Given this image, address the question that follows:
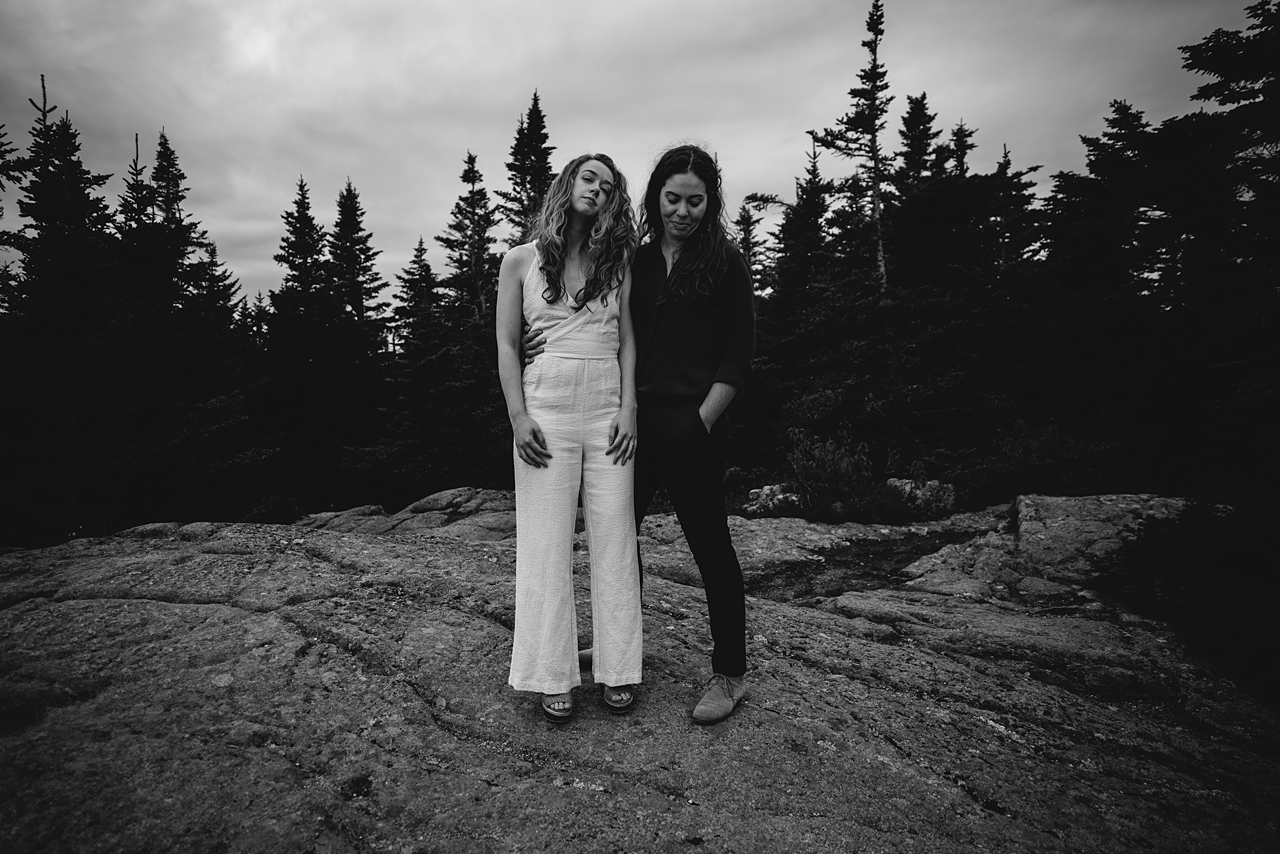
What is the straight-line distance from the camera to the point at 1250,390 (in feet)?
27.4

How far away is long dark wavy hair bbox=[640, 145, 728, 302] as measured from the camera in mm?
2502

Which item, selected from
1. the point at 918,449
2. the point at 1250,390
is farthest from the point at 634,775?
the point at 918,449

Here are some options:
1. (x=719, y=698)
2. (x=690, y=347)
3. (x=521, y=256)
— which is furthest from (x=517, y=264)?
(x=719, y=698)

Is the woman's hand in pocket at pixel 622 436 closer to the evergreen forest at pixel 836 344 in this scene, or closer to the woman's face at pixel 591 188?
the woman's face at pixel 591 188

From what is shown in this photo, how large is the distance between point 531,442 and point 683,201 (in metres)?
1.22

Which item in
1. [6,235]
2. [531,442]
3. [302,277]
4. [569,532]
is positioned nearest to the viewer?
[531,442]

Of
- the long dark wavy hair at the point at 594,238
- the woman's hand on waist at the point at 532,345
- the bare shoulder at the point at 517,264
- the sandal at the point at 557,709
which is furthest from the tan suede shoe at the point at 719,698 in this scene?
the bare shoulder at the point at 517,264

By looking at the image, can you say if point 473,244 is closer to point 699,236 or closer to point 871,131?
point 871,131

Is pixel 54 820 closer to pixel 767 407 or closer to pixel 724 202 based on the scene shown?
pixel 724 202

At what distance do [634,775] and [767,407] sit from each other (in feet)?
61.3

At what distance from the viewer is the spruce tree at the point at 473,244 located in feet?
77.6

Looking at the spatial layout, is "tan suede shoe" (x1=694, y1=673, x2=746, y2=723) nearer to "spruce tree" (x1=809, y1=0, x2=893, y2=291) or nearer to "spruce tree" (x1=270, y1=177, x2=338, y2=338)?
"spruce tree" (x1=809, y1=0, x2=893, y2=291)

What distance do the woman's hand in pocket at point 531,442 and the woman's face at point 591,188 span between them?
93 centimetres

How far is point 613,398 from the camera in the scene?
251cm
